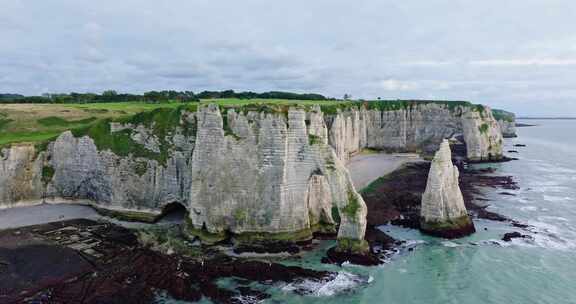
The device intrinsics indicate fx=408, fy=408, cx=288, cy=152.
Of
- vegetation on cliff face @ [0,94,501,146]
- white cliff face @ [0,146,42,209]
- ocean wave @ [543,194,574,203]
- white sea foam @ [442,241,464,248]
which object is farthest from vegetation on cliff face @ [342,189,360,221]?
white cliff face @ [0,146,42,209]

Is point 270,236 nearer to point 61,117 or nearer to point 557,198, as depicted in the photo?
point 557,198

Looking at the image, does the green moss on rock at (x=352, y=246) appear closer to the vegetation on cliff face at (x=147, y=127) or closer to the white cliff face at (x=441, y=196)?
the white cliff face at (x=441, y=196)

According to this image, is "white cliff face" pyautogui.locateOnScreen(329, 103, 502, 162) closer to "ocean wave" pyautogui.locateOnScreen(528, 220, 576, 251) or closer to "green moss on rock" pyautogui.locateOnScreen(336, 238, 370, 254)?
"ocean wave" pyautogui.locateOnScreen(528, 220, 576, 251)

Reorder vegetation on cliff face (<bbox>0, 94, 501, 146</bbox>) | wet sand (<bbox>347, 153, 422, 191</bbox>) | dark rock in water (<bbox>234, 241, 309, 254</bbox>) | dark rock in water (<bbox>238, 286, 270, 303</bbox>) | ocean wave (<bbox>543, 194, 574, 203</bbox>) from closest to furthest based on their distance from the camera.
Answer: dark rock in water (<bbox>238, 286, 270, 303</bbox>)
dark rock in water (<bbox>234, 241, 309, 254</bbox>)
vegetation on cliff face (<bbox>0, 94, 501, 146</bbox>)
ocean wave (<bbox>543, 194, 574, 203</bbox>)
wet sand (<bbox>347, 153, 422, 191</bbox>)

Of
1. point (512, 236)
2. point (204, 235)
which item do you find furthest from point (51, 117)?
point (512, 236)

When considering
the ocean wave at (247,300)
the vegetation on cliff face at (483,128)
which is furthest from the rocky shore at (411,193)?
the ocean wave at (247,300)
